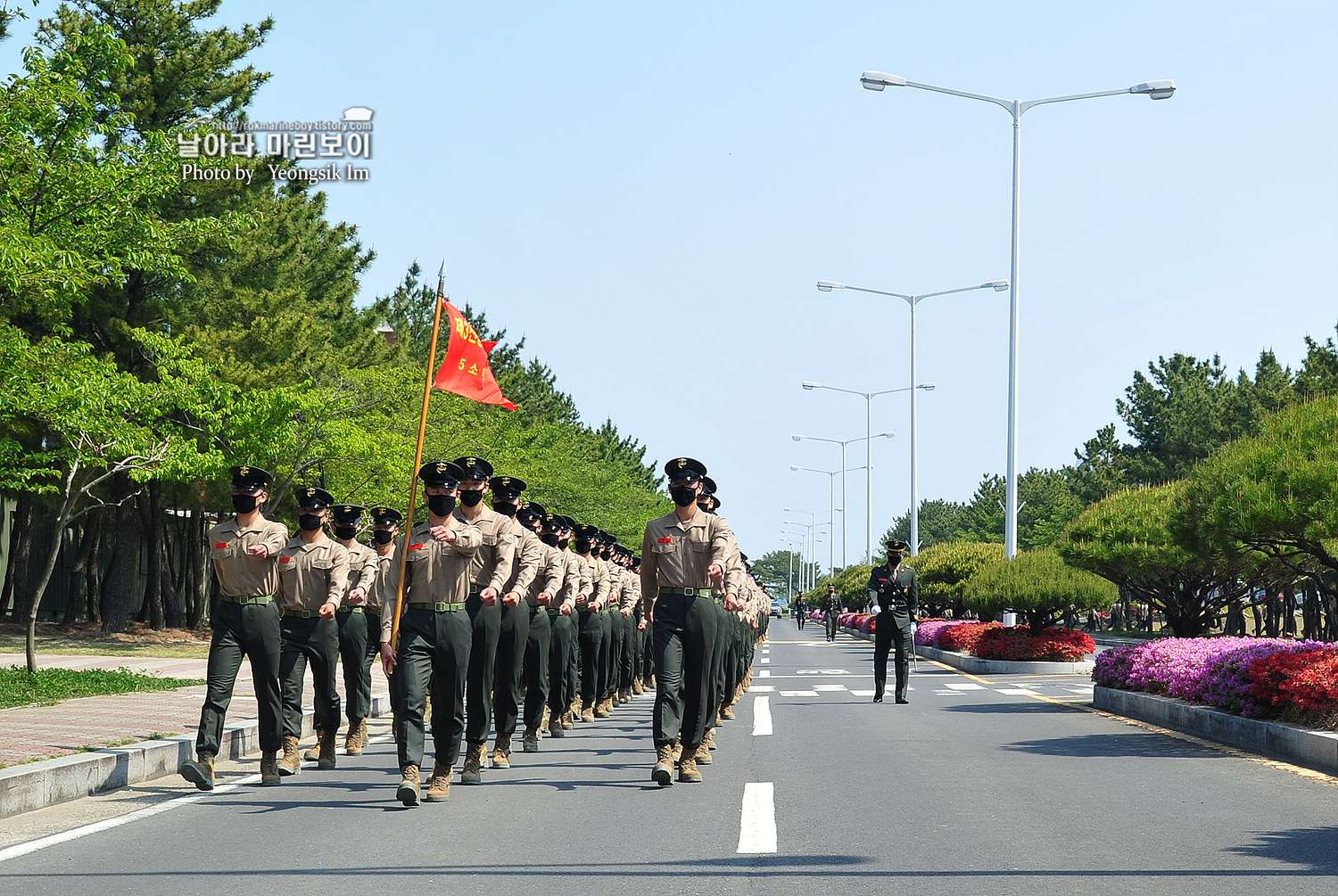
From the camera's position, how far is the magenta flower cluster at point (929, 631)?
36.2 meters

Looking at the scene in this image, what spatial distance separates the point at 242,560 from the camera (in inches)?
403

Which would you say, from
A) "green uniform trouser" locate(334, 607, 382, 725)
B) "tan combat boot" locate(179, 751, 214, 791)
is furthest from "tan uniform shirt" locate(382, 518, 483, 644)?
"green uniform trouser" locate(334, 607, 382, 725)

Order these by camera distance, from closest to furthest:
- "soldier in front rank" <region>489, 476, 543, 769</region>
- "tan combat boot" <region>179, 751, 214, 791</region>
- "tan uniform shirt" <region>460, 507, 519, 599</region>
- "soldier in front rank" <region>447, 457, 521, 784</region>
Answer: "tan combat boot" <region>179, 751, 214, 791</region> < "tan uniform shirt" <region>460, 507, 519, 599</region> < "soldier in front rank" <region>447, 457, 521, 784</region> < "soldier in front rank" <region>489, 476, 543, 769</region>

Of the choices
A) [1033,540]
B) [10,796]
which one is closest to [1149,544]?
[10,796]

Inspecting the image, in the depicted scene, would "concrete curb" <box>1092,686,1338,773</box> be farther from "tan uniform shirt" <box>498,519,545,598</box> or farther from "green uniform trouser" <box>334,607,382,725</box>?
"green uniform trouser" <box>334,607,382,725</box>

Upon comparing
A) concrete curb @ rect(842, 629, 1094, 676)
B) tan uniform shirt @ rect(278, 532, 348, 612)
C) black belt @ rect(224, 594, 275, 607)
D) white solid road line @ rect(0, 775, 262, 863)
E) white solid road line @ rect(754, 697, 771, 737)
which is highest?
tan uniform shirt @ rect(278, 532, 348, 612)

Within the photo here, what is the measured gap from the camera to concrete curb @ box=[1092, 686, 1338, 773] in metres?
11.6

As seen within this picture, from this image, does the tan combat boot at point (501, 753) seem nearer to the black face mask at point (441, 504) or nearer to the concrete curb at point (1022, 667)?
the black face mask at point (441, 504)

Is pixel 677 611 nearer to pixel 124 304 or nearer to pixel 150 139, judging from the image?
pixel 150 139

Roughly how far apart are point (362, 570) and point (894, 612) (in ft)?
28.0

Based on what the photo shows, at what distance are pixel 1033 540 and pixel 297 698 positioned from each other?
261 feet

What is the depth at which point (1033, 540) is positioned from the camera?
3442 inches

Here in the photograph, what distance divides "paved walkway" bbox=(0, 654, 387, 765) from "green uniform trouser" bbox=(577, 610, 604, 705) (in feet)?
9.96

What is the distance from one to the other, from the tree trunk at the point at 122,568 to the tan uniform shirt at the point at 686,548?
26928 millimetres
